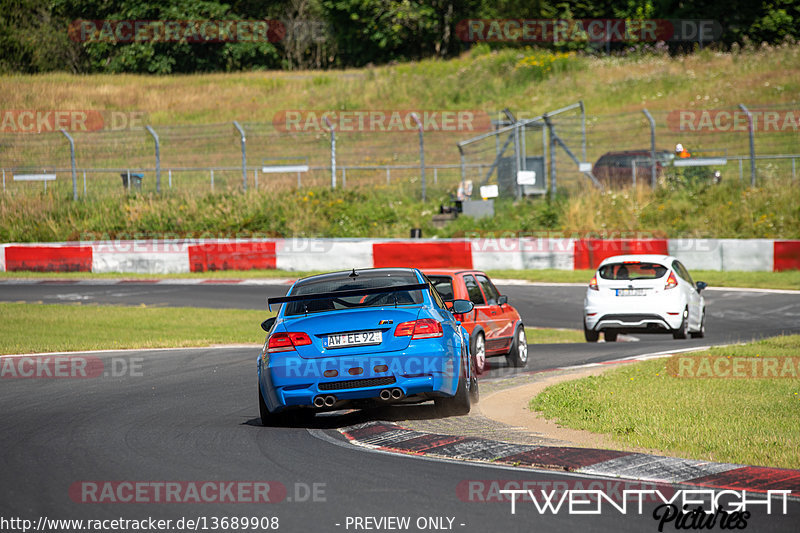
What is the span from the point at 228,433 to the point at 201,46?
69.1 metres

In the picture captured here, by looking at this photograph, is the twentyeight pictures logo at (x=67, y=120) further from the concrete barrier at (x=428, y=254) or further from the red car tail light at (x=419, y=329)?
the red car tail light at (x=419, y=329)

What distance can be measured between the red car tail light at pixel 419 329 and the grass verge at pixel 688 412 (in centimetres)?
132

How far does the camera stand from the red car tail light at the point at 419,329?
852 cm

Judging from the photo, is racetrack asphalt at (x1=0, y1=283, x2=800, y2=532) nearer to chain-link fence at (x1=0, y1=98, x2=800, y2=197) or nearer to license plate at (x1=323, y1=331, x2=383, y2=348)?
license plate at (x1=323, y1=331, x2=383, y2=348)

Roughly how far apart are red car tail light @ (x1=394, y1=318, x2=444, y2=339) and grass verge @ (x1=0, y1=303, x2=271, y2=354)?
26.9ft

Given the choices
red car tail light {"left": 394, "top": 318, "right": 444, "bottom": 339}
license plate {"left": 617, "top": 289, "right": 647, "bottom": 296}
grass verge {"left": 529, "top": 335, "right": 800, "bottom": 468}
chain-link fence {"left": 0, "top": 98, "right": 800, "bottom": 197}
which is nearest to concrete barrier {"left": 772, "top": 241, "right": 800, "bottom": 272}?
chain-link fence {"left": 0, "top": 98, "right": 800, "bottom": 197}

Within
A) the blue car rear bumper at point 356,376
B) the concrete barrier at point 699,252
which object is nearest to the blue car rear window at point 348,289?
the blue car rear bumper at point 356,376

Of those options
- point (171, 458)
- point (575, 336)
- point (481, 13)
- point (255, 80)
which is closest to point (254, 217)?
point (575, 336)

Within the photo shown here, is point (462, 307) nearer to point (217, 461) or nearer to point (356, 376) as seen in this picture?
point (356, 376)

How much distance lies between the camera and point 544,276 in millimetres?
25656

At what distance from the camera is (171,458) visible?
716cm

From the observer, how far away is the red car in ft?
42.9

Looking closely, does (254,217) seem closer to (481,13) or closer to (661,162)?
(661,162)

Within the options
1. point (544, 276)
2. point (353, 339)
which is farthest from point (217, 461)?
point (544, 276)
